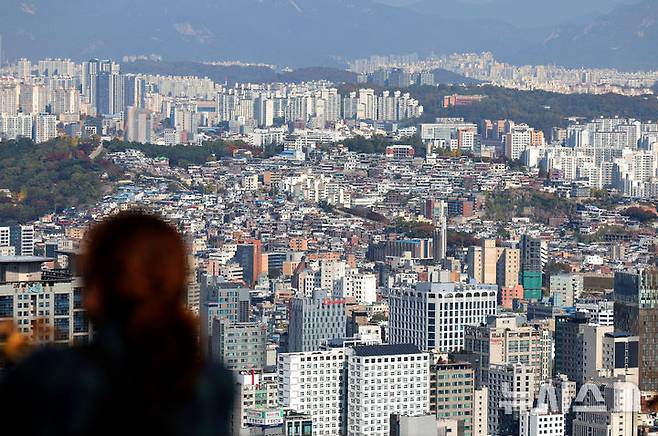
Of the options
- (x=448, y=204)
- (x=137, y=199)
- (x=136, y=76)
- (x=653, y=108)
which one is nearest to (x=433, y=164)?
(x=448, y=204)

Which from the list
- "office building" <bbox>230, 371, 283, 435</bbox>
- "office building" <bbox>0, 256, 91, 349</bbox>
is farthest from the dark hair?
"office building" <bbox>230, 371, 283, 435</bbox>

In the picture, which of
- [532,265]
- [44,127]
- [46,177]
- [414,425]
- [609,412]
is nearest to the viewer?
[414,425]

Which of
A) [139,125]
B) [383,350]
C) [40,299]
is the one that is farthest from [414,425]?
[139,125]

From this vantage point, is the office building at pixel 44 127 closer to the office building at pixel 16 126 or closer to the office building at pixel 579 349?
the office building at pixel 16 126

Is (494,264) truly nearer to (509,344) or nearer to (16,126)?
(509,344)

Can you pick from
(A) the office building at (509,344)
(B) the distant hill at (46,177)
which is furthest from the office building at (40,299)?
(B) the distant hill at (46,177)
